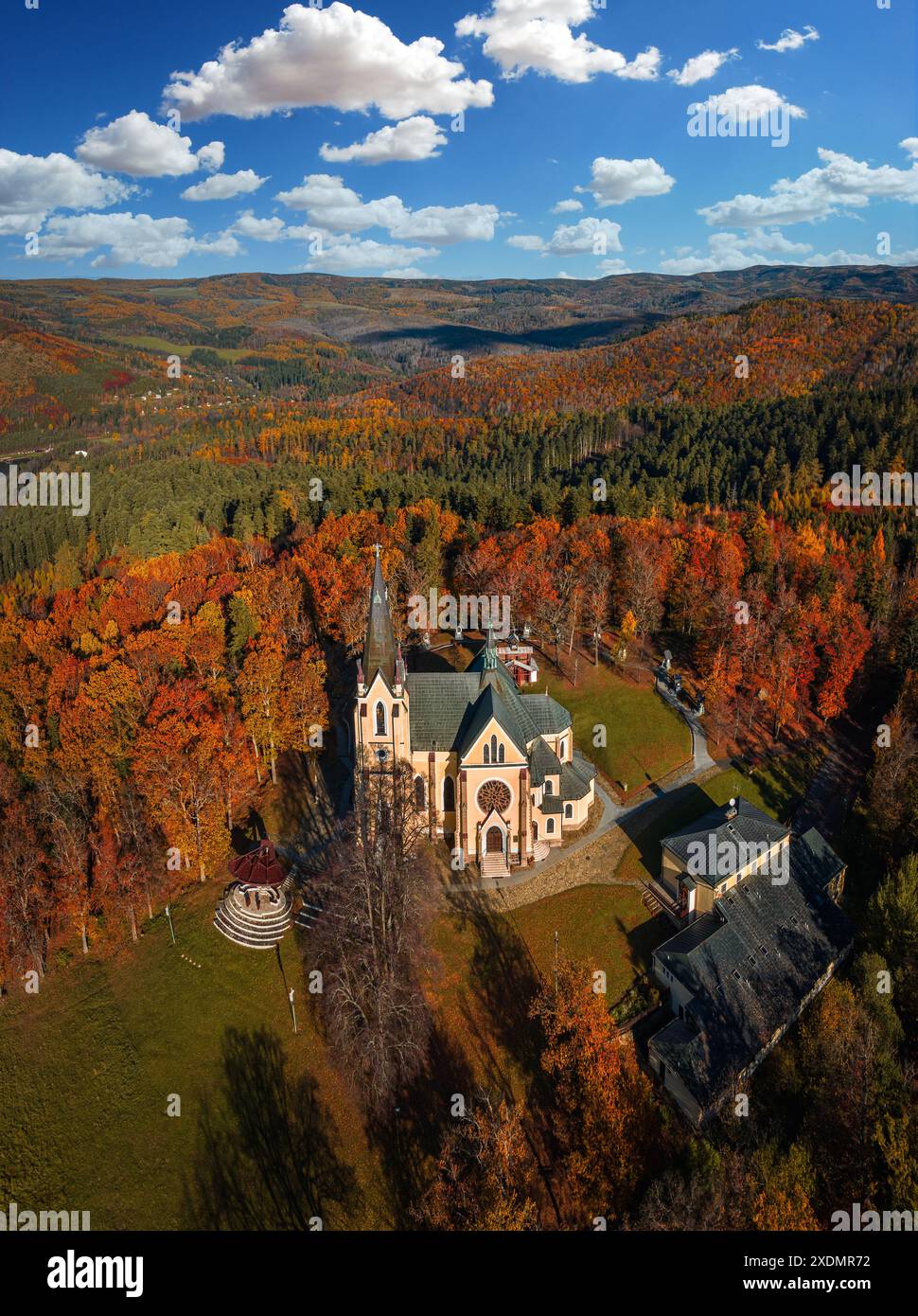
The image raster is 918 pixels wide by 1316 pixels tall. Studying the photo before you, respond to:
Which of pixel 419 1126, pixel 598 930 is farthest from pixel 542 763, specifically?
pixel 419 1126

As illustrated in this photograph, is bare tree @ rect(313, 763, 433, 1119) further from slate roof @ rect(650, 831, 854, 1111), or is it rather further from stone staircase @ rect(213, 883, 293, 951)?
slate roof @ rect(650, 831, 854, 1111)

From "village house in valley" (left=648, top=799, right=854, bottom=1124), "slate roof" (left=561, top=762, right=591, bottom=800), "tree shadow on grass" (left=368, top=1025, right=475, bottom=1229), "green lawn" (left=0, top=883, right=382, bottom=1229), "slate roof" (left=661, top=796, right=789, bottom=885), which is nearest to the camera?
"green lawn" (left=0, top=883, right=382, bottom=1229)

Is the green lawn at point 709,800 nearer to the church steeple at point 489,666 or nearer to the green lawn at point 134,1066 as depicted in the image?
the church steeple at point 489,666

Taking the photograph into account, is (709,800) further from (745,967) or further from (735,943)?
(745,967)

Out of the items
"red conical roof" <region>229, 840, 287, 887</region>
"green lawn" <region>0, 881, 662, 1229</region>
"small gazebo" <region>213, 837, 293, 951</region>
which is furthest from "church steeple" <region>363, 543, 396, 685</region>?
"green lawn" <region>0, 881, 662, 1229</region>

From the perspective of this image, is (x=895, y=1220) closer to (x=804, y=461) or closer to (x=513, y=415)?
(x=804, y=461)
